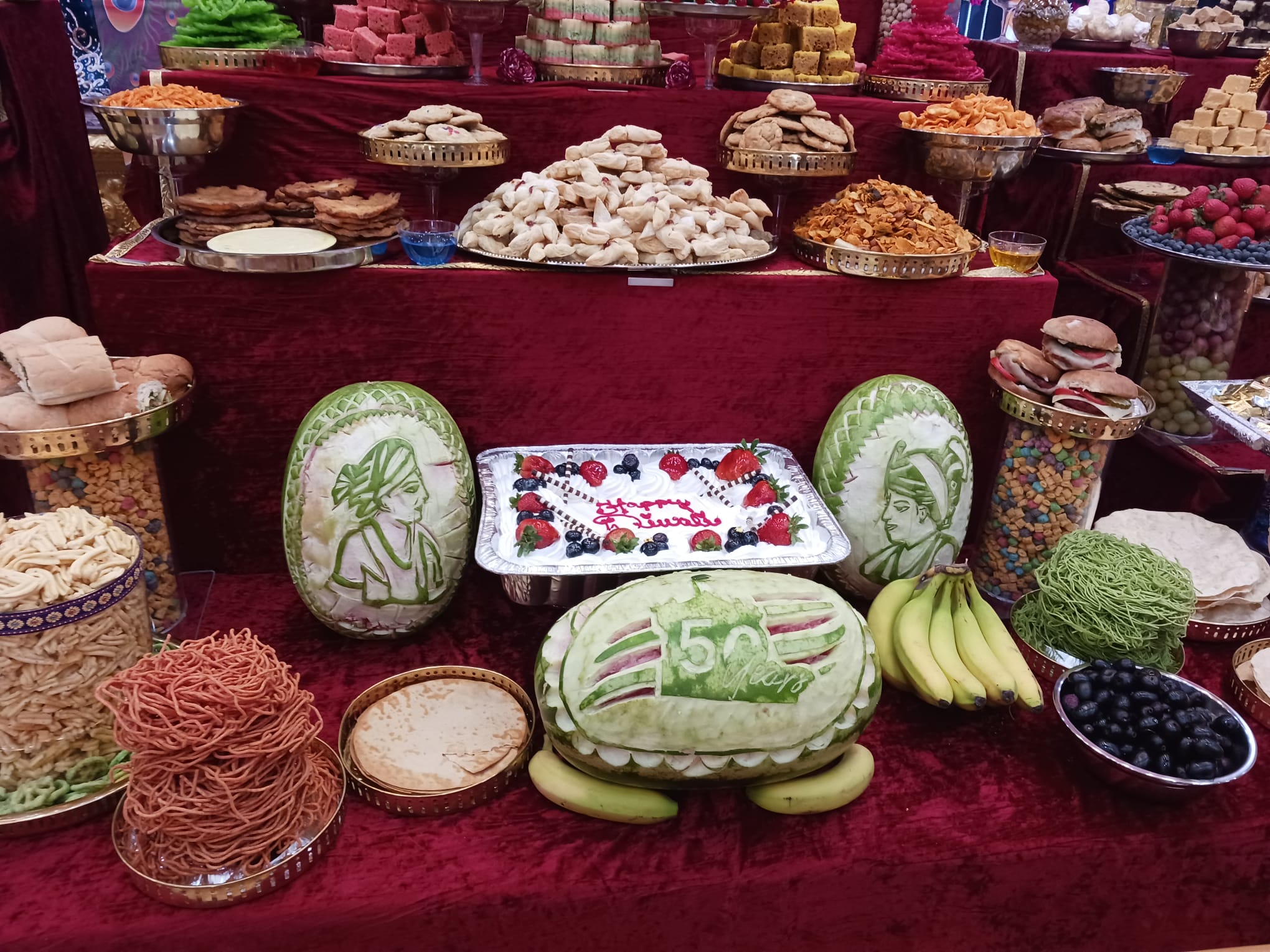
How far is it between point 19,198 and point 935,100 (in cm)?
260

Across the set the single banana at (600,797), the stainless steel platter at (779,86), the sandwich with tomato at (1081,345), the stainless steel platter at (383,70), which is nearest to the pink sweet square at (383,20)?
the stainless steel platter at (383,70)

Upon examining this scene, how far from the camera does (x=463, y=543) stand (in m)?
1.86

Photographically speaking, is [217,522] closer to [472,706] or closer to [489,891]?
[472,706]

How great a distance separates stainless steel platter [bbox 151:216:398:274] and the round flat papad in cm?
86

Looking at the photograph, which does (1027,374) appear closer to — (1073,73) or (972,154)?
Answer: (972,154)

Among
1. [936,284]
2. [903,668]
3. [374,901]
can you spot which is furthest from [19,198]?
[903,668]

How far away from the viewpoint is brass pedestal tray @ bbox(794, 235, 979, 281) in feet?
6.78

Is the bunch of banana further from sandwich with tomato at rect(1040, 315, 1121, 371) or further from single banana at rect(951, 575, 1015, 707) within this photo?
sandwich with tomato at rect(1040, 315, 1121, 371)

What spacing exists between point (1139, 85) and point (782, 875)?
3114mm

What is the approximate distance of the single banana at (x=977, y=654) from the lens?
1.65 m

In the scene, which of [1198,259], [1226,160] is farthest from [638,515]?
[1226,160]

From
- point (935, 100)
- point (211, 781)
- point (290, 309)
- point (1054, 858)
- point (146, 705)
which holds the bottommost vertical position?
point (1054, 858)

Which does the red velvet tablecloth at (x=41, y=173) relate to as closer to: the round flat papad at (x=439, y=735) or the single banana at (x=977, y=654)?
the round flat papad at (x=439, y=735)

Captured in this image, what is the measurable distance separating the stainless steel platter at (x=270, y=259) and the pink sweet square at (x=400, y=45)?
70cm
